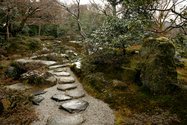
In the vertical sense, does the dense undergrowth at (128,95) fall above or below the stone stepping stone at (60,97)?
above

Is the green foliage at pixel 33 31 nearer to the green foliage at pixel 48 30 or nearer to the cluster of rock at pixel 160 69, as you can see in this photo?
the green foliage at pixel 48 30

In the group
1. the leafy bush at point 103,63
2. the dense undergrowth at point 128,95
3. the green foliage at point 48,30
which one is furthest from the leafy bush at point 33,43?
the green foliage at point 48,30

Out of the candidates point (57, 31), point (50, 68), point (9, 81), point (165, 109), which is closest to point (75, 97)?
point (165, 109)

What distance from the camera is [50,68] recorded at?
21.1 feet

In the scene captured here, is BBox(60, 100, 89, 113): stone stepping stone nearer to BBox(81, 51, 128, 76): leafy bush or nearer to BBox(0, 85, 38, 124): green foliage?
BBox(0, 85, 38, 124): green foliage

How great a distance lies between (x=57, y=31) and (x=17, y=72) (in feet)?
43.8

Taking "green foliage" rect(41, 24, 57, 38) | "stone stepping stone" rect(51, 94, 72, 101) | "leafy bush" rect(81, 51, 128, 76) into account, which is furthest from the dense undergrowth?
"green foliage" rect(41, 24, 57, 38)

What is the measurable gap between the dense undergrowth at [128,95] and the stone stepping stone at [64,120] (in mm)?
1011

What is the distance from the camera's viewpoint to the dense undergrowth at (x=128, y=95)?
2.59 m

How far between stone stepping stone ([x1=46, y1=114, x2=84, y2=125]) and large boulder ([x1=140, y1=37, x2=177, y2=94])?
8.12 feet

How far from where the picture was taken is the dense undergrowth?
2.59m

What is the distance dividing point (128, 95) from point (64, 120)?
7.18 feet

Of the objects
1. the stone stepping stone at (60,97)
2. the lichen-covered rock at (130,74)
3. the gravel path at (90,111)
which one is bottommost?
A: the gravel path at (90,111)

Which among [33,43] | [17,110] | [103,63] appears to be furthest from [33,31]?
[17,110]
